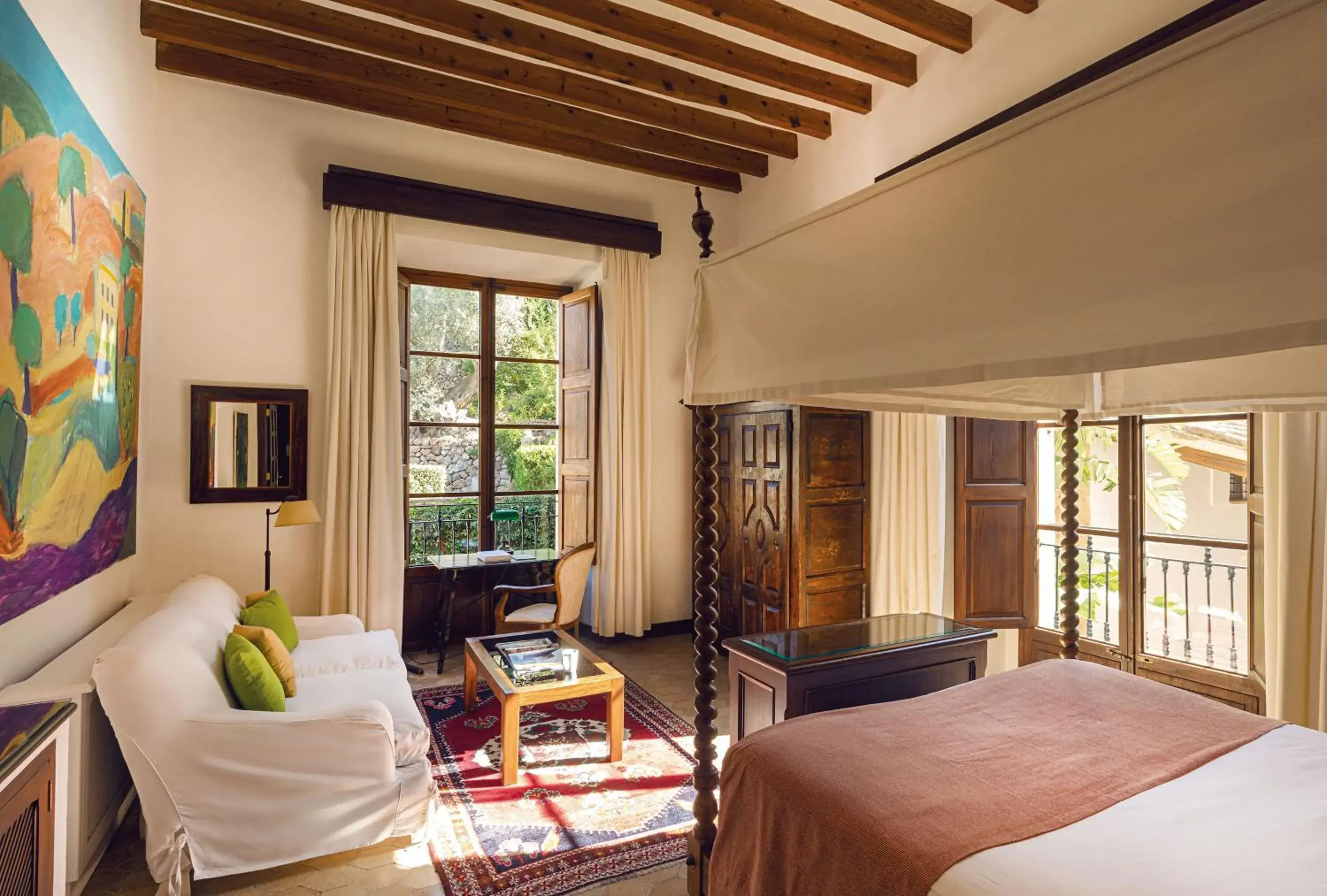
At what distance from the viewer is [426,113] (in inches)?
173

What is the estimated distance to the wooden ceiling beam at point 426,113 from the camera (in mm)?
3873

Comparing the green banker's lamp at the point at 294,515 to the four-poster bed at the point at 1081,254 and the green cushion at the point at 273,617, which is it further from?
the four-poster bed at the point at 1081,254

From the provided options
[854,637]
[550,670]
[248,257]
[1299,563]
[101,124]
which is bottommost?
[550,670]

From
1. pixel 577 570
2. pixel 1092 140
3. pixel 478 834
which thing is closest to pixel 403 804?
pixel 478 834

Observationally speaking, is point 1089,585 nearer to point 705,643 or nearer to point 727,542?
point 727,542

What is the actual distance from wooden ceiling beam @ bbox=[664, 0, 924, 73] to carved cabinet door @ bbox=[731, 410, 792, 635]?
197cm

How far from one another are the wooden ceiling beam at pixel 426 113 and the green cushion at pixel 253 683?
3.28 metres

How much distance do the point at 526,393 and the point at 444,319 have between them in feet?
2.77

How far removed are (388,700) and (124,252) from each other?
223 cm

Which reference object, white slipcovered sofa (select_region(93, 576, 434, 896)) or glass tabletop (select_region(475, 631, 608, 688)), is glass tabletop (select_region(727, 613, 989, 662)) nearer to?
glass tabletop (select_region(475, 631, 608, 688))

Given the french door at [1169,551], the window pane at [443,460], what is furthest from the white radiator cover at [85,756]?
the french door at [1169,551]

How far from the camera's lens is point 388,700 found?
2.82 meters

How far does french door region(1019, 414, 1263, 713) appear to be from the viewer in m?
3.44

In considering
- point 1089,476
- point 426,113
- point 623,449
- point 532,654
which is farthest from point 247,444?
point 1089,476
